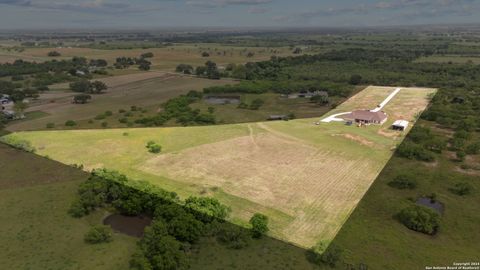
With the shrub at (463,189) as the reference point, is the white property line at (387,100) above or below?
above

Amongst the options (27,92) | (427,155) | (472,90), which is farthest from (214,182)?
(472,90)

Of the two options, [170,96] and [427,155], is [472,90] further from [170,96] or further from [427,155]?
[170,96]

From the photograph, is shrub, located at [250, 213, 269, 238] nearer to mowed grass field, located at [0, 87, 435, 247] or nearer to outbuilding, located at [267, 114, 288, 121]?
mowed grass field, located at [0, 87, 435, 247]

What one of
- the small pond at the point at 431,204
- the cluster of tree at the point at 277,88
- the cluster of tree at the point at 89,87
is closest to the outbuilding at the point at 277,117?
the cluster of tree at the point at 277,88

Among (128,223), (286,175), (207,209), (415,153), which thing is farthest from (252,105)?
(128,223)

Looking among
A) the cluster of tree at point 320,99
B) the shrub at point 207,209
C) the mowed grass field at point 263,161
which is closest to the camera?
the shrub at point 207,209

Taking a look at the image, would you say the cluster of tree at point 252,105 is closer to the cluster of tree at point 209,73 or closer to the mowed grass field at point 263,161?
the mowed grass field at point 263,161
